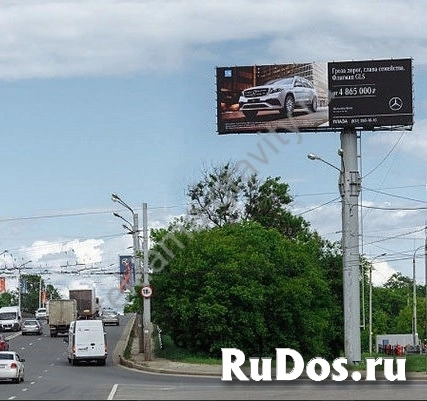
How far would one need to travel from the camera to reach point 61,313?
303 ft

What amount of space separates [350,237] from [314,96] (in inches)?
355

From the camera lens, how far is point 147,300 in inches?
2322

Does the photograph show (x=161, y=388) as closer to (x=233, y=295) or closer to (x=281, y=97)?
(x=233, y=295)

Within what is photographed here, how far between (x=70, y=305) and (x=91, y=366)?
3104cm

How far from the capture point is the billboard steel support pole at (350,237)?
64.9 meters

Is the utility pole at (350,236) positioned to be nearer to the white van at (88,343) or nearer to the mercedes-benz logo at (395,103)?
the mercedes-benz logo at (395,103)

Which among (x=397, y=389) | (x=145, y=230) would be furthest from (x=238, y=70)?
(x=397, y=389)

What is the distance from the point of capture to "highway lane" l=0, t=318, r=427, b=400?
35.2 m

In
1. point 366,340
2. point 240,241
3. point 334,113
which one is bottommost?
point 366,340

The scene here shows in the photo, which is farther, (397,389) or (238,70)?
(238,70)

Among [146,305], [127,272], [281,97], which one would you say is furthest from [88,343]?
[127,272]

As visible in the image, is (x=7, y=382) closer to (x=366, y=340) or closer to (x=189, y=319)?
(x=189, y=319)

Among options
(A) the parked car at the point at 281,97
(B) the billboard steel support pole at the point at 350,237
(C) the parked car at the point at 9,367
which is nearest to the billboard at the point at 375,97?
(B) the billboard steel support pole at the point at 350,237

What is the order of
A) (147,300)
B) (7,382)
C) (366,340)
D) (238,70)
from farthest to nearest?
(366,340) < (238,70) < (147,300) < (7,382)
